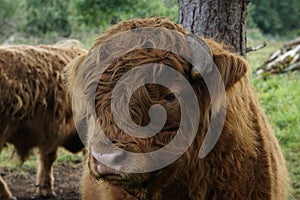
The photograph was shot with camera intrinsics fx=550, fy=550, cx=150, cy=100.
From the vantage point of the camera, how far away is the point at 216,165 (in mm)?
3334

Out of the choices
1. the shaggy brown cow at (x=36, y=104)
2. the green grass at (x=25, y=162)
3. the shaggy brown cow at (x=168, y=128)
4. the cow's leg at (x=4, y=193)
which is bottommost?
the green grass at (x=25, y=162)

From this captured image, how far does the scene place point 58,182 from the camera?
797 centimetres

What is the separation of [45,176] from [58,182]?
0.51 m

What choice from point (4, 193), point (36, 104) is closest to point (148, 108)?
point (36, 104)

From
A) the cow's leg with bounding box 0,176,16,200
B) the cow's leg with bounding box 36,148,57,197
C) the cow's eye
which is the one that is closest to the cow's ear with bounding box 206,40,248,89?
the cow's eye

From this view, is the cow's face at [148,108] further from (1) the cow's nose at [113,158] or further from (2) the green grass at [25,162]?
(2) the green grass at [25,162]

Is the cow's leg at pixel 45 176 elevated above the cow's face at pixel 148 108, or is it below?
below

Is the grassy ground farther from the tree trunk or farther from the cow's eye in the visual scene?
the cow's eye

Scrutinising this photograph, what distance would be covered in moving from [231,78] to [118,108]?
678mm

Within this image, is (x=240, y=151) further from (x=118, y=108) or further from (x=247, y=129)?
(x=118, y=108)

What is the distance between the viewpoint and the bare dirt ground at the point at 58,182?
7.48 metres

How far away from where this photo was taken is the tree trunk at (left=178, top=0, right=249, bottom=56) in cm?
465

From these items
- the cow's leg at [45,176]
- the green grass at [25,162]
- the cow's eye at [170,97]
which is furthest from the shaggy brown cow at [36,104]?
the cow's eye at [170,97]

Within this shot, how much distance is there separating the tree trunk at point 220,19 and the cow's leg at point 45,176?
11.5 ft
